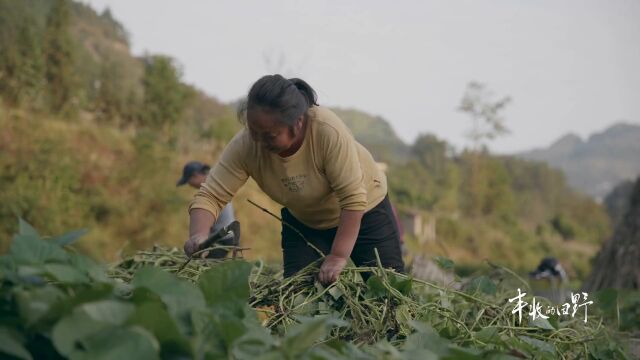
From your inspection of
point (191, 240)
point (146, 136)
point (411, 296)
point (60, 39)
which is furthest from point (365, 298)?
point (60, 39)

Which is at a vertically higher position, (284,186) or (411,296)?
(284,186)

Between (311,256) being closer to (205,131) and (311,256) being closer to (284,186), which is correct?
(284,186)

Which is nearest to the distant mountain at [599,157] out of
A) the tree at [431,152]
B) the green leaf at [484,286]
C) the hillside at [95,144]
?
the tree at [431,152]

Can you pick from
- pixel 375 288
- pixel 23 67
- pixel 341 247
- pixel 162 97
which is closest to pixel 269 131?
pixel 341 247

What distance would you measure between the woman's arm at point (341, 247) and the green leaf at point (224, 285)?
3.10 feet

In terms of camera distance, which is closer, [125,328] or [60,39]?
[125,328]

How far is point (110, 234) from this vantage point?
47.4 ft

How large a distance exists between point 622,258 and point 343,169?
3.64 metres

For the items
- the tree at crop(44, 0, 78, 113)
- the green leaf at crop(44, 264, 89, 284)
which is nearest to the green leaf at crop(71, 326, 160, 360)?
the green leaf at crop(44, 264, 89, 284)

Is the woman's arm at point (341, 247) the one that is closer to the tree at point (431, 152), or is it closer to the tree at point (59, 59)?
the tree at point (59, 59)

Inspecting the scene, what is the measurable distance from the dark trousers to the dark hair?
0.65 m

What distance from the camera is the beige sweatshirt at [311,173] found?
110 inches

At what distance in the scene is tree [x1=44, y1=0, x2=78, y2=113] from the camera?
657 inches

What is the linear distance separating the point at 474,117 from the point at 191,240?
2895 cm
